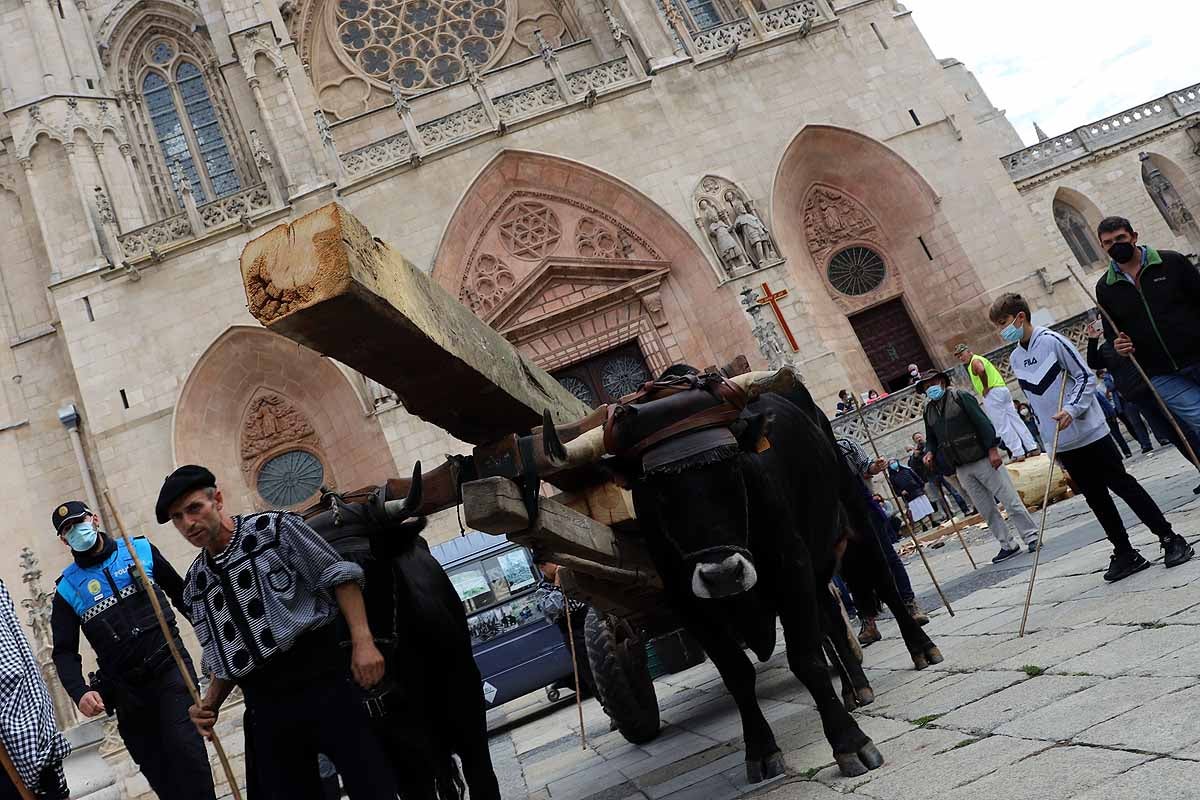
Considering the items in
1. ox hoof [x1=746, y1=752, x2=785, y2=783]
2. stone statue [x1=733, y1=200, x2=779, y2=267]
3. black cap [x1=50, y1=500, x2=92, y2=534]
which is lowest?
ox hoof [x1=746, y1=752, x2=785, y2=783]

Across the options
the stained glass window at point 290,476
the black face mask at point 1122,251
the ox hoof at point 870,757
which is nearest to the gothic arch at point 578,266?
the stained glass window at point 290,476

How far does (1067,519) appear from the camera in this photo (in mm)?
8336

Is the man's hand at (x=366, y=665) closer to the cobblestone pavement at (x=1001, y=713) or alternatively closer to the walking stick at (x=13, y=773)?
the walking stick at (x=13, y=773)

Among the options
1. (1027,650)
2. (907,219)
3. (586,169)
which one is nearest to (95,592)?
(1027,650)

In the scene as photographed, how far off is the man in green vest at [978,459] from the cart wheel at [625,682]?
3773 millimetres

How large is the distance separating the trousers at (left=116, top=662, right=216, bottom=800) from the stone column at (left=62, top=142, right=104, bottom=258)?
1622cm

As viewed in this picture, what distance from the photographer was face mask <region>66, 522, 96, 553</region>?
4504mm

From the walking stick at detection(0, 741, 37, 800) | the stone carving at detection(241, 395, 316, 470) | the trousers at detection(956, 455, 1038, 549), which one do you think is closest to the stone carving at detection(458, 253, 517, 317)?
the stone carving at detection(241, 395, 316, 470)

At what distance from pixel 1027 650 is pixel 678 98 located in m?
17.0

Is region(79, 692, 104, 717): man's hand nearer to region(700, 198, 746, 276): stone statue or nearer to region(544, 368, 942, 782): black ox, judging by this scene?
region(544, 368, 942, 782): black ox

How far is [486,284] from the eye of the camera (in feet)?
62.1

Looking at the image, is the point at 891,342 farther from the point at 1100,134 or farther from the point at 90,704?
the point at 90,704

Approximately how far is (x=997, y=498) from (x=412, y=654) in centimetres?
612

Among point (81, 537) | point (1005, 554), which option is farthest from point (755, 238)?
point (81, 537)
